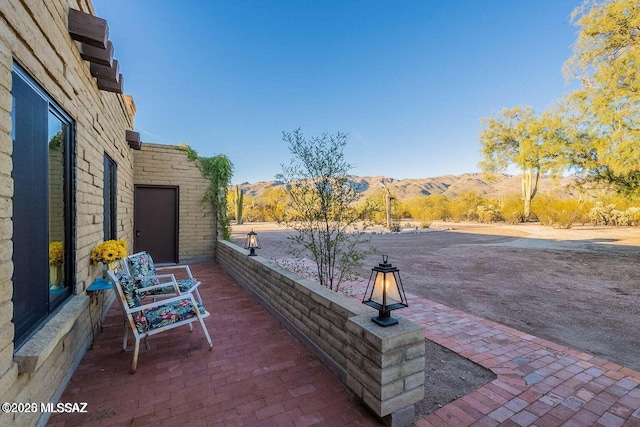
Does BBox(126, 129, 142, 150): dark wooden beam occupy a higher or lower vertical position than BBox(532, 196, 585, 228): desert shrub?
higher

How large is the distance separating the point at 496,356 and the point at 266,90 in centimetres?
1471

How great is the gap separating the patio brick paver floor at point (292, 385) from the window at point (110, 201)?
5.14 ft

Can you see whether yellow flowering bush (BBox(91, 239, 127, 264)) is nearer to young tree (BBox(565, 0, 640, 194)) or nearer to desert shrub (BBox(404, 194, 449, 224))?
young tree (BBox(565, 0, 640, 194))

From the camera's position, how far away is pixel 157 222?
23.1 feet

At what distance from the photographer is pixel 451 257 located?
7.84 meters

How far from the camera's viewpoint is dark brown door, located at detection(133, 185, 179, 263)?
679cm

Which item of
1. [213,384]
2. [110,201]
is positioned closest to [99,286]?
[213,384]

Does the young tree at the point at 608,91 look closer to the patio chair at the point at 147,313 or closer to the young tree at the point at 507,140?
the young tree at the point at 507,140

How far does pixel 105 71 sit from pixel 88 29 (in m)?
0.71

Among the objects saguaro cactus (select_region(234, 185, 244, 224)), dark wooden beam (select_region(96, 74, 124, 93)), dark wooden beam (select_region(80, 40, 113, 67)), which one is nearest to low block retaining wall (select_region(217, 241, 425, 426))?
dark wooden beam (select_region(80, 40, 113, 67))

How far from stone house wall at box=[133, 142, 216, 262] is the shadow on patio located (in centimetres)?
414

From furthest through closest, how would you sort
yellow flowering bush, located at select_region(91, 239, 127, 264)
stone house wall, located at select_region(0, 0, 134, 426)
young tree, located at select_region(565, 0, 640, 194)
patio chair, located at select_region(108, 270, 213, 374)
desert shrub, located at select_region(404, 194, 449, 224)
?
desert shrub, located at select_region(404, 194, 449, 224) → young tree, located at select_region(565, 0, 640, 194) → yellow flowering bush, located at select_region(91, 239, 127, 264) → patio chair, located at select_region(108, 270, 213, 374) → stone house wall, located at select_region(0, 0, 134, 426)

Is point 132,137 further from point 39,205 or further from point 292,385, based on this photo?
point 292,385

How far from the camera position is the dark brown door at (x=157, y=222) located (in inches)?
267
